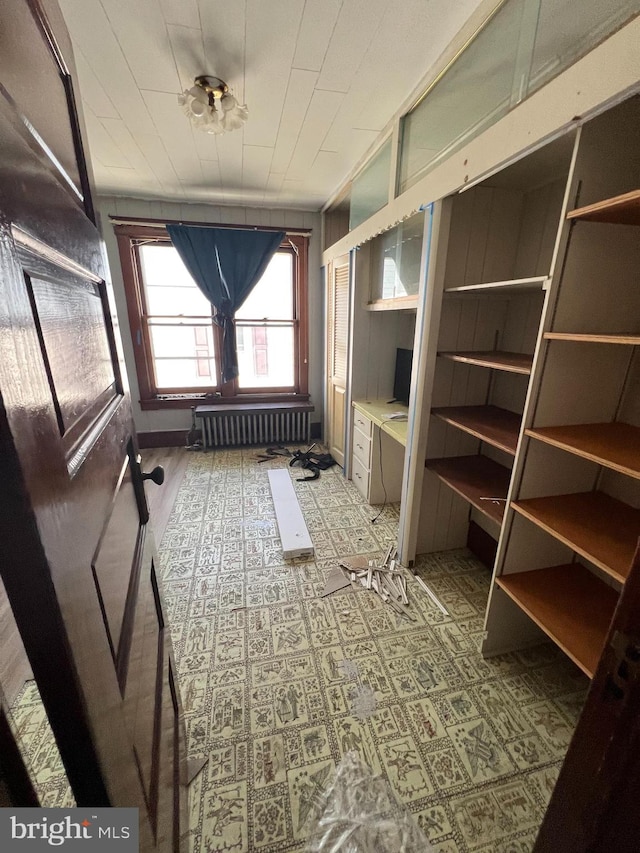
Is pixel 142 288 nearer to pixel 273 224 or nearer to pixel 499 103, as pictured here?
pixel 273 224

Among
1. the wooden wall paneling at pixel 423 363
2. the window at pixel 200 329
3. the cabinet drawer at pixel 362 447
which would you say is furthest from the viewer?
the window at pixel 200 329

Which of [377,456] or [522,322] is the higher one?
[522,322]

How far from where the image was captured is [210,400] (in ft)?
13.7

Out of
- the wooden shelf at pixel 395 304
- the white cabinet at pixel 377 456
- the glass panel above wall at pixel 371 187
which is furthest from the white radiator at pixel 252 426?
the glass panel above wall at pixel 371 187

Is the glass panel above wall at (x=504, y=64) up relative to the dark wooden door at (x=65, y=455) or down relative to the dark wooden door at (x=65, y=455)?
up

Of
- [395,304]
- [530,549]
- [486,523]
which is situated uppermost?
[395,304]

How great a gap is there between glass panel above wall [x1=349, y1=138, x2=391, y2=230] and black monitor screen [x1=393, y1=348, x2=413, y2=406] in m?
1.11

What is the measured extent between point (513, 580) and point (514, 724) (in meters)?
0.54

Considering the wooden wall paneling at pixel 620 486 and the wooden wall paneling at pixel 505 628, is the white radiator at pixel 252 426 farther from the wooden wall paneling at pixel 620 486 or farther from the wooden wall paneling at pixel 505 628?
the wooden wall paneling at pixel 620 486

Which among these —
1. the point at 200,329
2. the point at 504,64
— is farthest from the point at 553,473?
the point at 200,329

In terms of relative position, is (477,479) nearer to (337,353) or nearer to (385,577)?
(385,577)

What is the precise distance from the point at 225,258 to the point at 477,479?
11.1ft

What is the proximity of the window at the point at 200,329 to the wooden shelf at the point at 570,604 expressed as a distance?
11.0 ft

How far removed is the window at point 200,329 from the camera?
148 inches
